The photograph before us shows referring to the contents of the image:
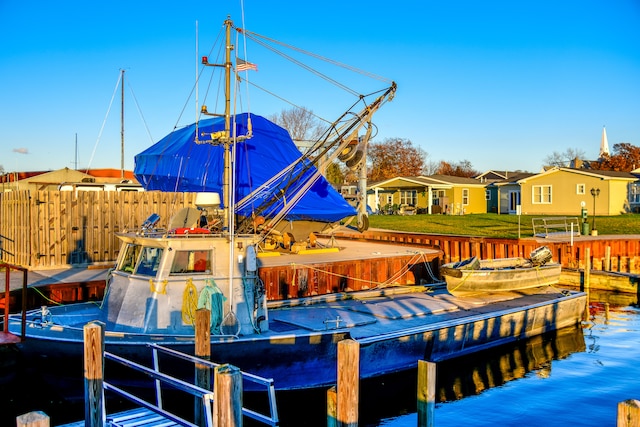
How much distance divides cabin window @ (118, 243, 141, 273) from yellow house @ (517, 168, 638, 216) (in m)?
37.2

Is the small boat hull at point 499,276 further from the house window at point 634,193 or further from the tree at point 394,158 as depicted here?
the tree at point 394,158

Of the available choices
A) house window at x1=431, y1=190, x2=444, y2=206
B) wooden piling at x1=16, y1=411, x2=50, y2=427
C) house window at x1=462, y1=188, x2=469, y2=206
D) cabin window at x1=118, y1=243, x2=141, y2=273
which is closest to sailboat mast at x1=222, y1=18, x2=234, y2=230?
cabin window at x1=118, y1=243, x2=141, y2=273

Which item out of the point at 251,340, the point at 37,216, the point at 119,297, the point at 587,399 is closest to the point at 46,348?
the point at 119,297

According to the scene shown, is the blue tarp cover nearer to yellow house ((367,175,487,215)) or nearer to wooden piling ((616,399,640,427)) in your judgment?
wooden piling ((616,399,640,427))

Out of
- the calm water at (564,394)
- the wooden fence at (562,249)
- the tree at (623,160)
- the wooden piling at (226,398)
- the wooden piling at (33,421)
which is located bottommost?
the calm water at (564,394)

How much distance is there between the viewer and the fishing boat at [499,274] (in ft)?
55.4

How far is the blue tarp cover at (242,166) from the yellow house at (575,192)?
24.7 m

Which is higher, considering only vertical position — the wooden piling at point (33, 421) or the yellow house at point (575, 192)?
the yellow house at point (575, 192)

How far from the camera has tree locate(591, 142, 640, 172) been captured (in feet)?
231

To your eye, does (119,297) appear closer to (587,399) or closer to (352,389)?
(352,389)

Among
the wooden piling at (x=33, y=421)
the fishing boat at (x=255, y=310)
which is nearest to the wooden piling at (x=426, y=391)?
the fishing boat at (x=255, y=310)

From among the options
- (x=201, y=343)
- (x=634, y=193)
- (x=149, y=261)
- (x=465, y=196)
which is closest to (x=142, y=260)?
(x=149, y=261)

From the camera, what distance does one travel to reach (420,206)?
5434 cm

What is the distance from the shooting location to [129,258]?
39.6 ft
